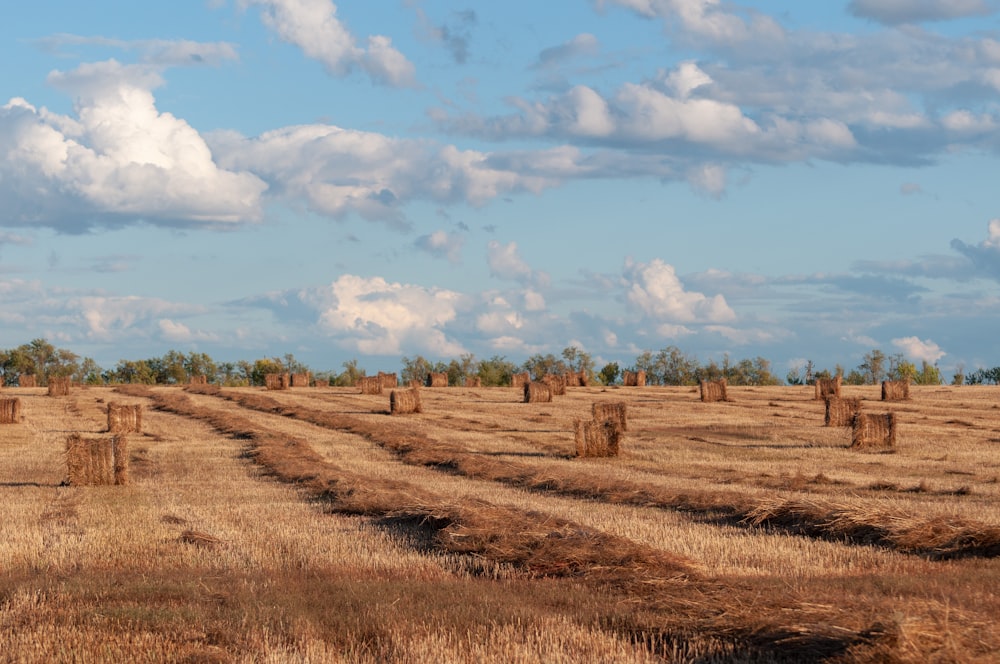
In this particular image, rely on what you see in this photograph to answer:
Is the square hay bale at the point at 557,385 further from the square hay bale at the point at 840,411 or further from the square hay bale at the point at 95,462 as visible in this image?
the square hay bale at the point at 95,462

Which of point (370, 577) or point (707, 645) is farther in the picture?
point (370, 577)

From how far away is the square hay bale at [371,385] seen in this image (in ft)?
213

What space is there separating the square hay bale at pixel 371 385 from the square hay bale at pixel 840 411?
107ft

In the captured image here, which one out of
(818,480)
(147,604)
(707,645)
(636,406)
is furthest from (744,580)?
(636,406)

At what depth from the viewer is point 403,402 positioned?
154 feet

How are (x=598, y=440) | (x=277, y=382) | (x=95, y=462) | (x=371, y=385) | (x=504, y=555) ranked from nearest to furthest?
(x=504, y=555) < (x=95, y=462) < (x=598, y=440) < (x=371, y=385) < (x=277, y=382)

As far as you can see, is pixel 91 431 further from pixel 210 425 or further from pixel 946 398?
pixel 946 398

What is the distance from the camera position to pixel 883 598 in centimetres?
1036

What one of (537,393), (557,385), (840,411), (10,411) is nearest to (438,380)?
(557,385)

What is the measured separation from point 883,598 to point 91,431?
107 feet

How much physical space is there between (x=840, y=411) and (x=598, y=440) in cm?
1230

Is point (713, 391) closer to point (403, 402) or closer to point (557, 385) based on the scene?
point (557, 385)

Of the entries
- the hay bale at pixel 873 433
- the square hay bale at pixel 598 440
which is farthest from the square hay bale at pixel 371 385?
the hay bale at pixel 873 433

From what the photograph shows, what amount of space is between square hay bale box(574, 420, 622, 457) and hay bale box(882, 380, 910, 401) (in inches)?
1043
